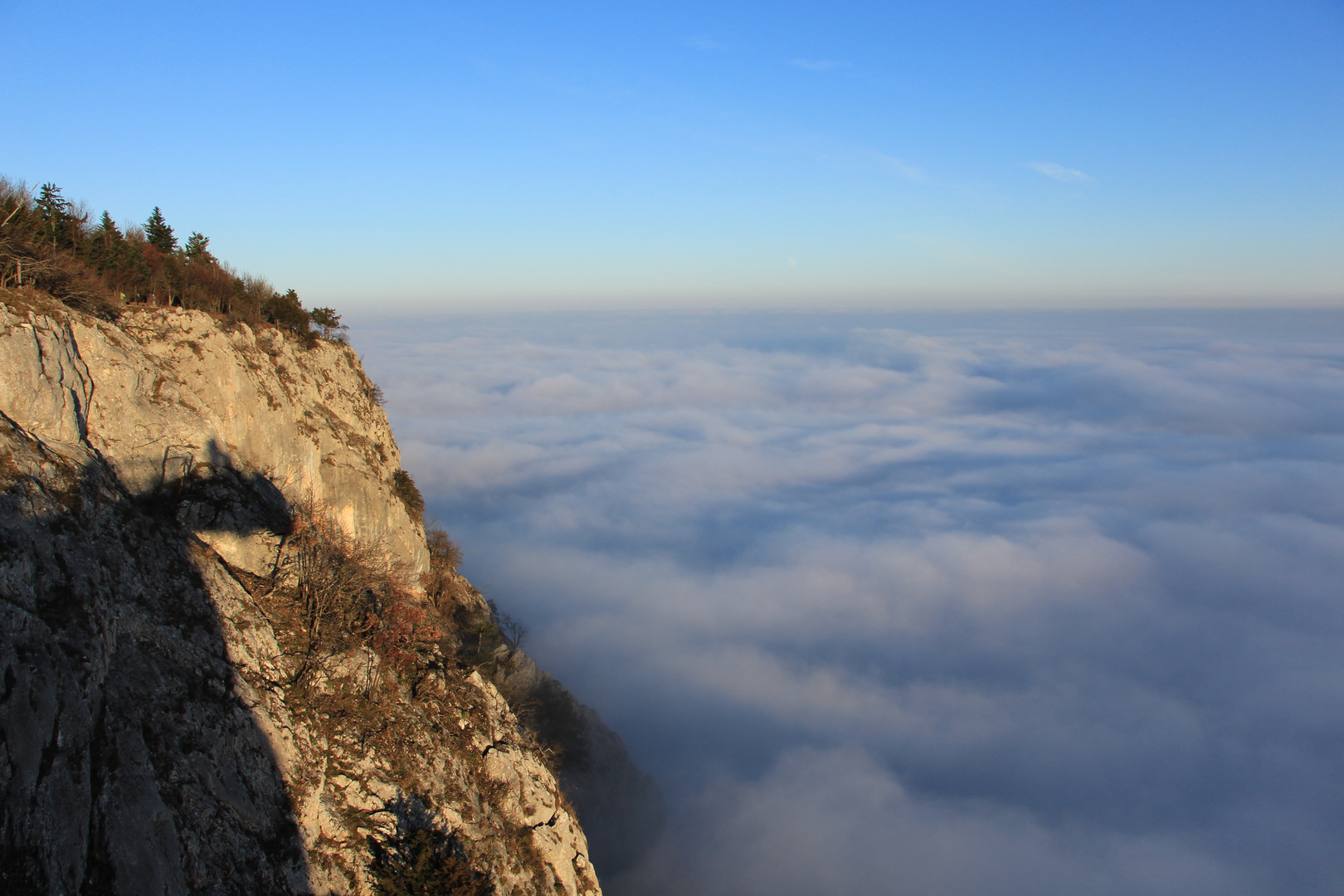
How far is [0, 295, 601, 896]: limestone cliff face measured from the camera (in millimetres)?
8398

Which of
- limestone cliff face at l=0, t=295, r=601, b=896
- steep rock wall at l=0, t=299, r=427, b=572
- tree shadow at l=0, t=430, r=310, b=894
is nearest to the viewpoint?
tree shadow at l=0, t=430, r=310, b=894

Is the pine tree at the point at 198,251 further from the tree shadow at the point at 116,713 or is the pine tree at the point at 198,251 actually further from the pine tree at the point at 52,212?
the tree shadow at the point at 116,713

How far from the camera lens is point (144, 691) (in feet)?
33.4

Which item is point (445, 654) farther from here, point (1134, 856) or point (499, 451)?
point (499, 451)

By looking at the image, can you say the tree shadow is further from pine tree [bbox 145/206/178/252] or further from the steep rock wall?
pine tree [bbox 145/206/178/252]

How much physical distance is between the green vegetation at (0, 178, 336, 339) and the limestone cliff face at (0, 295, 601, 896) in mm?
1427

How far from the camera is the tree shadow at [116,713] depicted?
7707 mm

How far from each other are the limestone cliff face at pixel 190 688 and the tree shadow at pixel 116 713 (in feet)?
0.11

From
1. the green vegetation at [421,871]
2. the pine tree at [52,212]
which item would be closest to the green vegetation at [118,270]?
the pine tree at [52,212]

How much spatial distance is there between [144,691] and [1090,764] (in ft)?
313

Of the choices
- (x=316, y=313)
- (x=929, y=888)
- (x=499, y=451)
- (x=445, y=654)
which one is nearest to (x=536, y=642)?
(x=929, y=888)

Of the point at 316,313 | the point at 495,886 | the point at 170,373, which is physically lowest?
the point at 495,886

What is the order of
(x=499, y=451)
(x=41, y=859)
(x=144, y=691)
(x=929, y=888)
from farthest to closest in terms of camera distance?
(x=499, y=451)
(x=929, y=888)
(x=144, y=691)
(x=41, y=859)

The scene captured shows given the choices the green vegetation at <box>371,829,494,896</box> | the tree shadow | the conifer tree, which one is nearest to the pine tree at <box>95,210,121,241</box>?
the conifer tree
